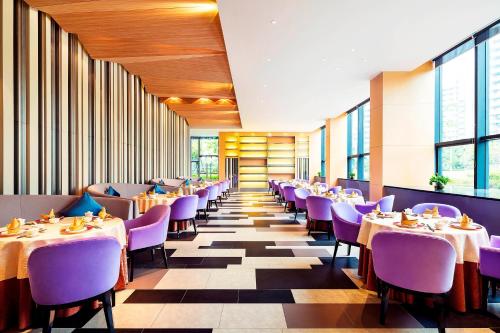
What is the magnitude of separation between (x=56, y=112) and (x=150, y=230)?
120 inches

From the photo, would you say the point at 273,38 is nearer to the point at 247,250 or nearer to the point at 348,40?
the point at 348,40

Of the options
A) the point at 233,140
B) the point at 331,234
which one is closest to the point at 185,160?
the point at 233,140

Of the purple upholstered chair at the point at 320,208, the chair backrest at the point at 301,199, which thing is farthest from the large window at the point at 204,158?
the purple upholstered chair at the point at 320,208

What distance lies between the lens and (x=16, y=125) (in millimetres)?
4000

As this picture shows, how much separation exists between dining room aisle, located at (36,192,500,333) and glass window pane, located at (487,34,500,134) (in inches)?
134

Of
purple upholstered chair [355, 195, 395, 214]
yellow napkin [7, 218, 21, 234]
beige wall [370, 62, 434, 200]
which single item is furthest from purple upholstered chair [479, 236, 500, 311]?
beige wall [370, 62, 434, 200]

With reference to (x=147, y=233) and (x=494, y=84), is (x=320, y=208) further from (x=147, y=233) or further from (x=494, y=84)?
(x=494, y=84)

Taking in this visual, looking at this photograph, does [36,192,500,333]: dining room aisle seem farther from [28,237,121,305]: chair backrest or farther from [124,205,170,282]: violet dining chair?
[28,237,121,305]: chair backrest

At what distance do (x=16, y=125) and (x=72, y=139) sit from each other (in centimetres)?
117

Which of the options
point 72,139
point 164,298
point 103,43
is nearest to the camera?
point 164,298

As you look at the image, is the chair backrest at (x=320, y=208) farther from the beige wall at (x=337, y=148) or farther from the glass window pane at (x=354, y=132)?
the beige wall at (x=337, y=148)

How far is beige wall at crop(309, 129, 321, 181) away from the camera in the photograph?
1655 centimetres

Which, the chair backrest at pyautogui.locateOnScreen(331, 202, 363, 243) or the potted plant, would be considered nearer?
the chair backrest at pyautogui.locateOnScreen(331, 202, 363, 243)

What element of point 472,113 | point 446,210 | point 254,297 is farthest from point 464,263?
point 472,113
